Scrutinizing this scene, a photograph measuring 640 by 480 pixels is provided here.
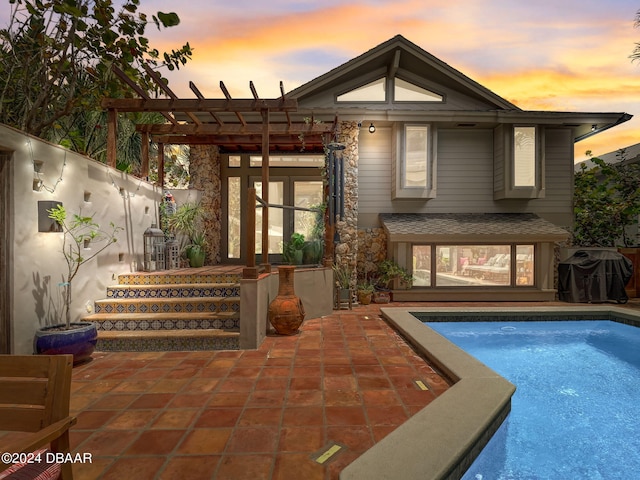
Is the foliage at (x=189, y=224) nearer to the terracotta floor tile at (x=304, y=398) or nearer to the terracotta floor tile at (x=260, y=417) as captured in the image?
the terracotta floor tile at (x=304, y=398)

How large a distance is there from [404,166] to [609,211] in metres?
6.25

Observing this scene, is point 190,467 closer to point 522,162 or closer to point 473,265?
point 473,265

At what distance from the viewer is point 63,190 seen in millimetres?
4488

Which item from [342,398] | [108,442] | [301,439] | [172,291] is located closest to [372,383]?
[342,398]

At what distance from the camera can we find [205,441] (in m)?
2.40

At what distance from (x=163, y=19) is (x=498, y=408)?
6965mm

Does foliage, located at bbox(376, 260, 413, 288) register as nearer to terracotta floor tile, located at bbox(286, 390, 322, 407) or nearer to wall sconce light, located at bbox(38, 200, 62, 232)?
terracotta floor tile, located at bbox(286, 390, 322, 407)

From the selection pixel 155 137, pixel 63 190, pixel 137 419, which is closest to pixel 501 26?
pixel 155 137

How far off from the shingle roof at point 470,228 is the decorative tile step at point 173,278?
433 cm

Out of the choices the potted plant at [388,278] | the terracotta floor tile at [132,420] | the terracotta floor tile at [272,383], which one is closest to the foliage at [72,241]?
the terracotta floor tile at [132,420]

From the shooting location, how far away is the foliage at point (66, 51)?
17.3ft

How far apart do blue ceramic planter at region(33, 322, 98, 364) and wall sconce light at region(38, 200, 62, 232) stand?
4.03ft

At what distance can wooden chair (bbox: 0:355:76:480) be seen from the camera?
1.44 m

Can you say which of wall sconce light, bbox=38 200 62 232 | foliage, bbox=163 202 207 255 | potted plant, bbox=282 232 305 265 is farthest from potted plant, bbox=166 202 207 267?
wall sconce light, bbox=38 200 62 232
